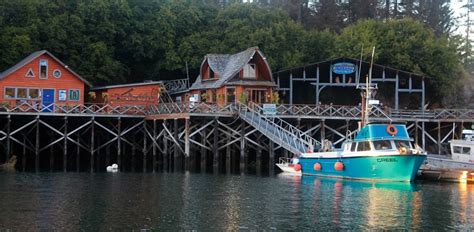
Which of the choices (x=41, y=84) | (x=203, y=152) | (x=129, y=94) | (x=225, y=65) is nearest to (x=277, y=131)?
(x=203, y=152)

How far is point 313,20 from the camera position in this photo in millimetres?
83062

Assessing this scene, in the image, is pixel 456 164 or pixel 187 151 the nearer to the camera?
pixel 456 164

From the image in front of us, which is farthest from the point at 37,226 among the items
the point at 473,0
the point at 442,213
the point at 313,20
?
the point at 473,0

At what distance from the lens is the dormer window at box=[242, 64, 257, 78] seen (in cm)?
5297

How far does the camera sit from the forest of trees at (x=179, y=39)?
2398 inches

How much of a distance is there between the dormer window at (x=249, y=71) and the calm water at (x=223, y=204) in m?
14.9

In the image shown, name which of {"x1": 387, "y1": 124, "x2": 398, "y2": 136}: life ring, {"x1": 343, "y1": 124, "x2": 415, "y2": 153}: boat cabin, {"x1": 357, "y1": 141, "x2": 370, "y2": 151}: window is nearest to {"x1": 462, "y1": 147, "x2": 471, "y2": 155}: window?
{"x1": 343, "y1": 124, "x2": 415, "y2": 153}: boat cabin

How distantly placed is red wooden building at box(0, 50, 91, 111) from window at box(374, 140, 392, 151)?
23414 millimetres

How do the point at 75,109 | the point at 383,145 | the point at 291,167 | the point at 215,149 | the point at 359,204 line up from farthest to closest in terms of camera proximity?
the point at 75,109 → the point at 215,149 → the point at 291,167 → the point at 383,145 → the point at 359,204

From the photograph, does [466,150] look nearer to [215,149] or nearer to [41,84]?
[215,149]

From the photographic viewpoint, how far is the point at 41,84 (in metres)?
51.8

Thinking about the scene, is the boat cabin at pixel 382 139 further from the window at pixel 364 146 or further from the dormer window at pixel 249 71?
the dormer window at pixel 249 71

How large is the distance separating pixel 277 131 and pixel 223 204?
17.2 meters

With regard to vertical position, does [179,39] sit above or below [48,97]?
above
